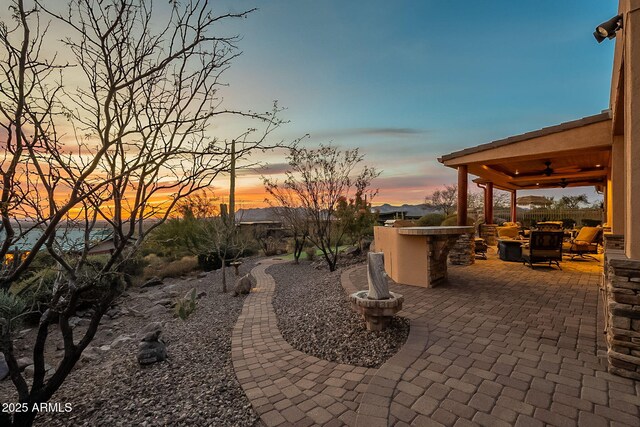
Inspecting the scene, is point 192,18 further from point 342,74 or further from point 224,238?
point 224,238

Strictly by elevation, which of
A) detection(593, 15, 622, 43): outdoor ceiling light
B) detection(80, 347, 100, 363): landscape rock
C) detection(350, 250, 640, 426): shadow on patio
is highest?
detection(593, 15, 622, 43): outdoor ceiling light

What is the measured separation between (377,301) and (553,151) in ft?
19.8

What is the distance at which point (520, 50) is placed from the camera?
26.8 feet

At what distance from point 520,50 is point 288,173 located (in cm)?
777

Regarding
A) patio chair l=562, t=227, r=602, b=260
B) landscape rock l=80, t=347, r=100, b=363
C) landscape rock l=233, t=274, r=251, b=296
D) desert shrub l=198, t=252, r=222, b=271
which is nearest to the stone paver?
landscape rock l=80, t=347, r=100, b=363

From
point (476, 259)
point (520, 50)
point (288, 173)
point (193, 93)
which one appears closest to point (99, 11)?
point (193, 93)

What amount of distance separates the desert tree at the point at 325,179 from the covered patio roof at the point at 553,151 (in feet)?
10.0

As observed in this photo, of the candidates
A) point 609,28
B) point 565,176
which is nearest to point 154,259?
point 609,28

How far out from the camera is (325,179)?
34.0 feet

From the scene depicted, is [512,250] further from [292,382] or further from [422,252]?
[292,382]

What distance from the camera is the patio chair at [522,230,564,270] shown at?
802 cm

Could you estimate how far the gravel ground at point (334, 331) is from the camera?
11.8 ft

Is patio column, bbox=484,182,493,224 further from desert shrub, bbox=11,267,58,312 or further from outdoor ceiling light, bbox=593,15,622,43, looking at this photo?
desert shrub, bbox=11,267,58,312

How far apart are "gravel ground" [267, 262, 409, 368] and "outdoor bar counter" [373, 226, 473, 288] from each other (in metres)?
1.53
